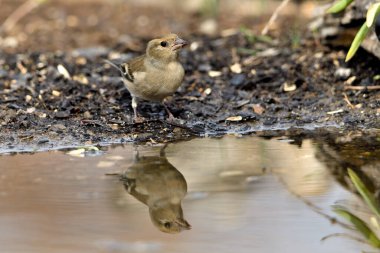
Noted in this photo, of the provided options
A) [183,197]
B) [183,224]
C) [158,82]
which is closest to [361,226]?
[183,224]

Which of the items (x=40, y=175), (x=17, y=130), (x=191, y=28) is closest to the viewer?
(x=40, y=175)

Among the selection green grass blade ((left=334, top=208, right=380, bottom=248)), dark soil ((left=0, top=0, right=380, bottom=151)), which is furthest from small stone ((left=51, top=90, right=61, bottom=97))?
green grass blade ((left=334, top=208, right=380, bottom=248))

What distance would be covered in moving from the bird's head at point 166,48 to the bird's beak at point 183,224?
2903 mm

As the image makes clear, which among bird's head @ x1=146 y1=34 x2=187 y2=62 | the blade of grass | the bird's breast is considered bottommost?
the blade of grass

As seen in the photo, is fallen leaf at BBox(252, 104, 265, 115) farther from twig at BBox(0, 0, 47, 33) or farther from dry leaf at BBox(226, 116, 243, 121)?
twig at BBox(0, 0, 47, 33)

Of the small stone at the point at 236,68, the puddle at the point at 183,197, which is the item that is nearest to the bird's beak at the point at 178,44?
the small stone at the point at 236,68

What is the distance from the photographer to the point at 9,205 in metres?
3.86

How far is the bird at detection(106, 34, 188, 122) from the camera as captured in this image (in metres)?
6.13

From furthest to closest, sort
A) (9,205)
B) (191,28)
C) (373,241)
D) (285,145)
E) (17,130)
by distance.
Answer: (191,28) < (17,130) < (285,145) < (9,205) < (373,241)

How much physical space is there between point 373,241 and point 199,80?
4030 mm

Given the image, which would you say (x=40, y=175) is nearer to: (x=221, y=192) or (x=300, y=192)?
(x=221, y=192)

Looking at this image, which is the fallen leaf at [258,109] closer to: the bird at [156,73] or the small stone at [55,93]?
the bird at [156,73]

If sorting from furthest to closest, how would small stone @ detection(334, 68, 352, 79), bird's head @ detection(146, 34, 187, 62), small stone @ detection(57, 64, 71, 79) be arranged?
small stone @ detection(57, 64, 71, 79)
small stone @ detection(334, 68, 352, 79)
bird's head @ detection(146, 34, 187, 62)

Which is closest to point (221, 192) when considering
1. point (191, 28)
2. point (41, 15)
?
point (191, 28)
